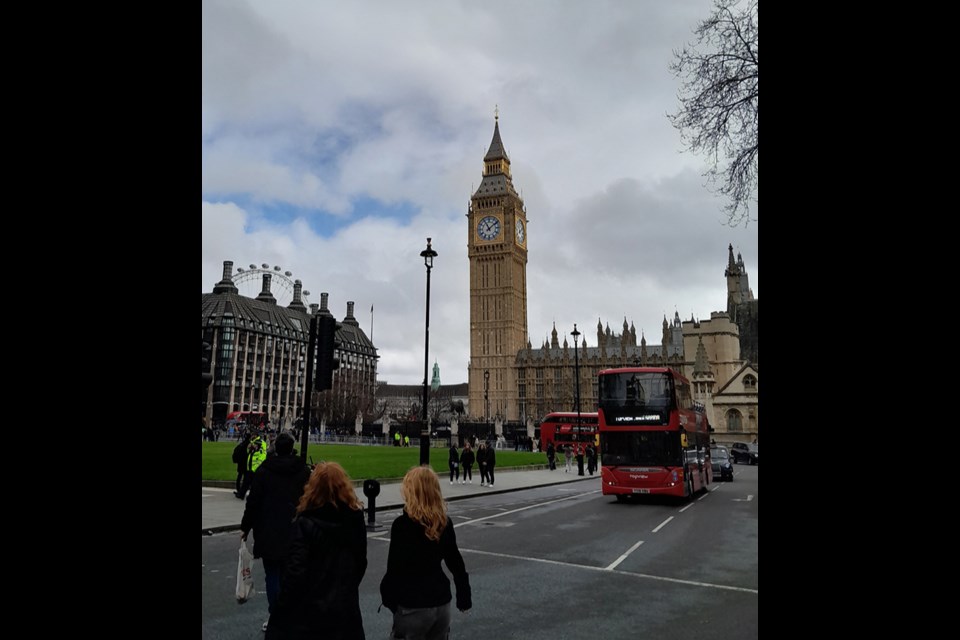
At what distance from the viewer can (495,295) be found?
4678 inches

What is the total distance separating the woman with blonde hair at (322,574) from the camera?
3688 mm

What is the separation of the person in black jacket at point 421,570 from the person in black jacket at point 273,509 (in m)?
1.98

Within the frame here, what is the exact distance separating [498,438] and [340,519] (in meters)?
56.4

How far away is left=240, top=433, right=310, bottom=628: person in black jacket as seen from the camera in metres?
5.46

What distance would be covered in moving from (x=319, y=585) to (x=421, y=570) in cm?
62

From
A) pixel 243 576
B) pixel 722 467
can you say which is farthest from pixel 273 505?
pixel 722 467

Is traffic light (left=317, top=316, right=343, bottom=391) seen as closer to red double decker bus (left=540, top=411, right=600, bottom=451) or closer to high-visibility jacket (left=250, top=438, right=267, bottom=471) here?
high-visibility jacket (left=250, top=438, right=267, bottom=471)

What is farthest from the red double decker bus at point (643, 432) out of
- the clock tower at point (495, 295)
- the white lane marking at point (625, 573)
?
the clock tower at point (495, 295)

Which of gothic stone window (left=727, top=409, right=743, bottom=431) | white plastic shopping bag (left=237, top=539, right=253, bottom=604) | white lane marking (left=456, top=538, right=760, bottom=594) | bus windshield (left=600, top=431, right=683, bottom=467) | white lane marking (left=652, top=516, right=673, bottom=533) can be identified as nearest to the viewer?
white plastic shopping bag (left=237, top=539, right=253, bottom=604)

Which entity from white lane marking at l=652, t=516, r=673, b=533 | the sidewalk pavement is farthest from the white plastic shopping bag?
white lane marking at l=652, t=516, r=673, b=533

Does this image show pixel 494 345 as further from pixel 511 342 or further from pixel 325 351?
pixel 325 351

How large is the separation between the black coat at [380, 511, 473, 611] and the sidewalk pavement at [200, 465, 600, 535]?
11.2 ft
